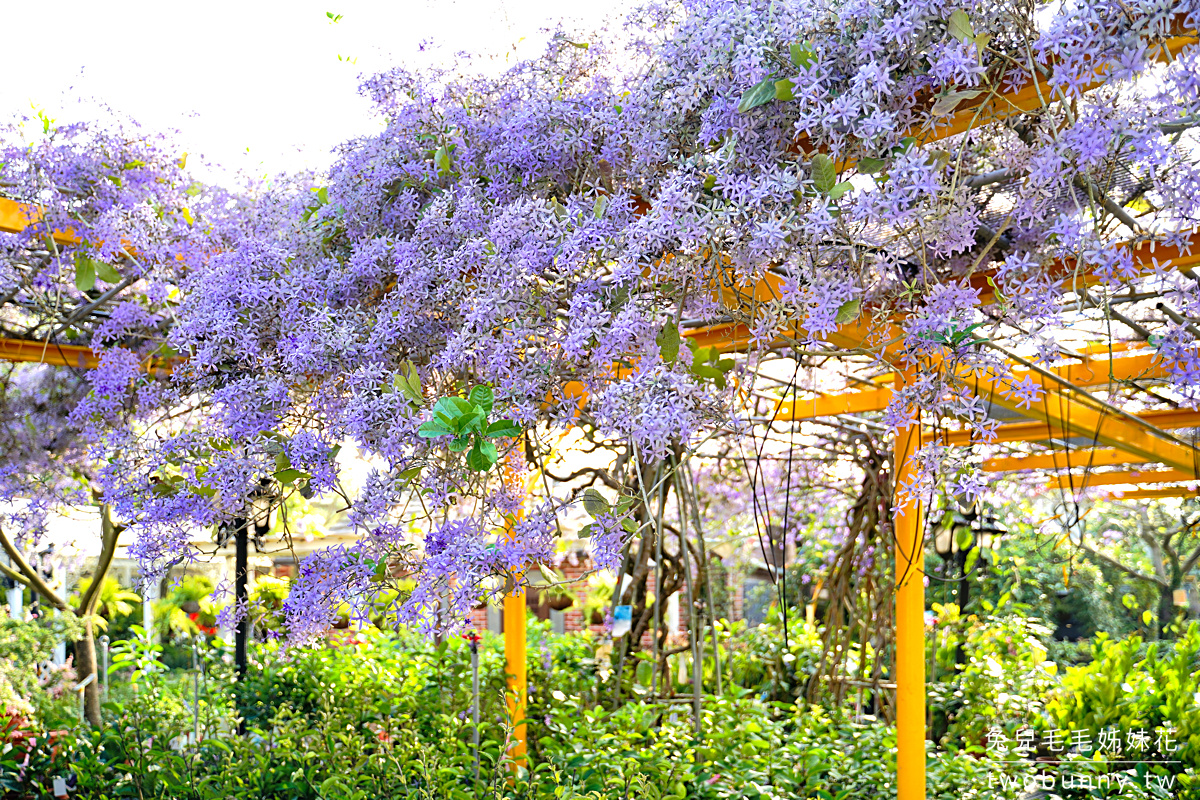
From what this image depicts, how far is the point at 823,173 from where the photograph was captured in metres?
1.52

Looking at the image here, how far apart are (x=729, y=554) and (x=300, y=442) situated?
9.10 metres

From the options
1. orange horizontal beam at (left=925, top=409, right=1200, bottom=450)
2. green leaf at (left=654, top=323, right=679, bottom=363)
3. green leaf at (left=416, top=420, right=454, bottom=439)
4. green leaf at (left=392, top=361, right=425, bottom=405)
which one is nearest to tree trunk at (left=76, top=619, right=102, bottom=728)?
green leaf at (left=392, top=361, right=425, bottom=405)

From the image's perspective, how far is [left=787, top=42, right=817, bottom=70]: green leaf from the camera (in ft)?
4.98

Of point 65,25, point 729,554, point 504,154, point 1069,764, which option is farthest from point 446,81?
point 729,554

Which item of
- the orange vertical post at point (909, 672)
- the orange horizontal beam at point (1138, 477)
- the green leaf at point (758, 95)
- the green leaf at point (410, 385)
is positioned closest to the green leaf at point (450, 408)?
the green leaf at point (410, 385)

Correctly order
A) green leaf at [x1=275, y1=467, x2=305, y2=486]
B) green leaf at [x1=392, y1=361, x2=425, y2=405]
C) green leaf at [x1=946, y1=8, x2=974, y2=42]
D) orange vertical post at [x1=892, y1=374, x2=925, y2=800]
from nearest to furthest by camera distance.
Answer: green leaf at [x1=946, y1=8, x2=974, y2=42] → green leaf at [x1=392, y1=361, x2=425, y2=405] → green leaf at [x1=275, y1=467, x2=305, y2=486] → orange vertical post at [x1=892, y1=374, x2=925, y2=800]

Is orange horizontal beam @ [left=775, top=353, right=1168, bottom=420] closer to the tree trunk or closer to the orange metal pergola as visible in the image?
the orange metal pergola

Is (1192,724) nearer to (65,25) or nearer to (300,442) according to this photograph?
(300,442)

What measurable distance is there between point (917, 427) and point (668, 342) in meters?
0.95

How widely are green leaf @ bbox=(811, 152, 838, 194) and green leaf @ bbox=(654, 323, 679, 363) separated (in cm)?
34

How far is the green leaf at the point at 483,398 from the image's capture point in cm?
172

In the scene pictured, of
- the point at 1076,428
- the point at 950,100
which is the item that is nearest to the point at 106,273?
the point at 950,100

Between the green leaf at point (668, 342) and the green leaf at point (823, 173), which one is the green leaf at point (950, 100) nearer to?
the green leaf at point (823, 173)

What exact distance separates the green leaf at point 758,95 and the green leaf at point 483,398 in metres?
0.63
